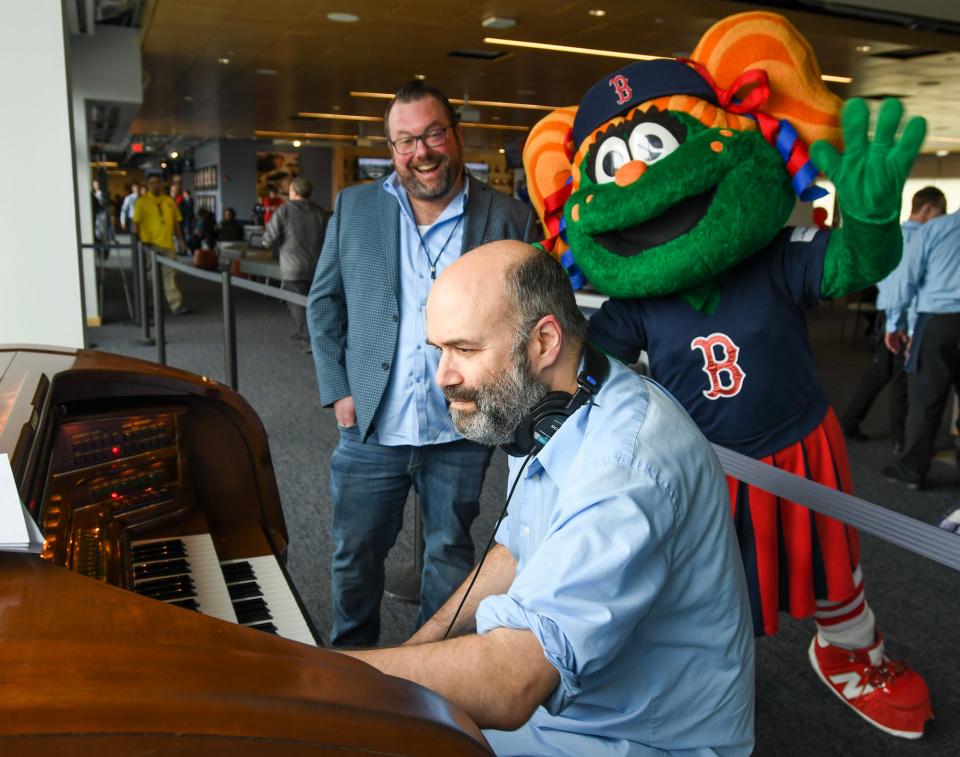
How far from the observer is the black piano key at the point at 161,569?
66.2 inches

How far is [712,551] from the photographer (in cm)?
123

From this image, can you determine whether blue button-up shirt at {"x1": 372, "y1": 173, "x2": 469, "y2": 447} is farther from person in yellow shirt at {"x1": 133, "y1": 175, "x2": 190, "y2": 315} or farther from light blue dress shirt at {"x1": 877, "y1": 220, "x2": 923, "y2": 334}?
person in yellow shirt at {"x1": 133, "y1": 175, "x2": 190, "y2": 315}

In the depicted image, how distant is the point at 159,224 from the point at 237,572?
9449 mm

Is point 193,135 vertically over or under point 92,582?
over

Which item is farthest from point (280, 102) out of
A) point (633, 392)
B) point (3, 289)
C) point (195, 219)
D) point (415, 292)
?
point (633, 392)

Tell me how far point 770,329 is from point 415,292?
0.89 metres

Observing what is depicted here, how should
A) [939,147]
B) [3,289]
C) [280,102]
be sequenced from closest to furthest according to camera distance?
[3,289] → [280,102] → [939,147]

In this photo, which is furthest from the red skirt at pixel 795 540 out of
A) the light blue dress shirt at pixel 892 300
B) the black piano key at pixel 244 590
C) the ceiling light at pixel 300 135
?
the ceiling light at pixel 300 135

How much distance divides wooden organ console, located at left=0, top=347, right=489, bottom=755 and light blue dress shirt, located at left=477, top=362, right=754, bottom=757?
0.26 m

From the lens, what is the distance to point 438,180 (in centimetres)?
227

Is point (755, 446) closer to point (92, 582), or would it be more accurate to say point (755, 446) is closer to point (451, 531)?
point (451, 531)

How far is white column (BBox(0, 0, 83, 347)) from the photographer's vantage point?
3.47 m

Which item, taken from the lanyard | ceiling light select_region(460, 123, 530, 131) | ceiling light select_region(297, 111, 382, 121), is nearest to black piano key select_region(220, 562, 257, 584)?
the lanyard

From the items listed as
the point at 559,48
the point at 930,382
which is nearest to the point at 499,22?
the point at 559,48
